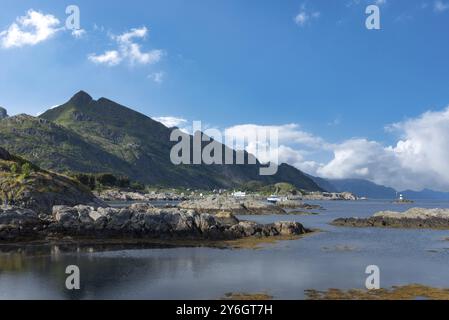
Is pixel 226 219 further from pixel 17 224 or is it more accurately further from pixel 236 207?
pixel 236 207

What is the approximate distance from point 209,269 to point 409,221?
92.8 m

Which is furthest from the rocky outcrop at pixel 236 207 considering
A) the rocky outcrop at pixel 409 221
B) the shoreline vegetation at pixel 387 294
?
the shoreline vegetation at pixel 387 294

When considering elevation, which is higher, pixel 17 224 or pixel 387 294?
pixel 17 224

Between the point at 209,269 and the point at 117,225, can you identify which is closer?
the point at 209,269

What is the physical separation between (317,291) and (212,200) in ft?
503

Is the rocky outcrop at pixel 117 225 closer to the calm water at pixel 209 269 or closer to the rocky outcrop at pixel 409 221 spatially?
the calm water at pixel 209 269

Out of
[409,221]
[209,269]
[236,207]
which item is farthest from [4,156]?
[409,221]

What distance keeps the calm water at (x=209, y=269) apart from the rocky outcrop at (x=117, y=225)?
32.1 ft

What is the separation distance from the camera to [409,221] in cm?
12756

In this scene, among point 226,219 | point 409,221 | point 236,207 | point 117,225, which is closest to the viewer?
point 117,225

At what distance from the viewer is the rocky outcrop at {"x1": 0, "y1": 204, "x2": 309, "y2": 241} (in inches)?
3017
